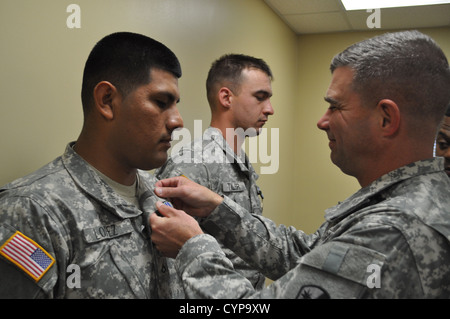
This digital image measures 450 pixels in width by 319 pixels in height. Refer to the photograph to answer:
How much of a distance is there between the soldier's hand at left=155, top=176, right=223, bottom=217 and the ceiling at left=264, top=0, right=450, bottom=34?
305cm

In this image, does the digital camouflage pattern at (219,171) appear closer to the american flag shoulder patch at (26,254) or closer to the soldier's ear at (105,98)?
the soldier's ear at (105,98)

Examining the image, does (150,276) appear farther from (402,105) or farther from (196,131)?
(196,131)

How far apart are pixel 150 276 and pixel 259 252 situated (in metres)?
0.54

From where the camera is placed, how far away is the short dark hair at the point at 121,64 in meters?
1.34

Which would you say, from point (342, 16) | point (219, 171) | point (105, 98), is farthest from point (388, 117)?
point (342, 16)

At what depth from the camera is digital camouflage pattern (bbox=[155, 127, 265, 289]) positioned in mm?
2167

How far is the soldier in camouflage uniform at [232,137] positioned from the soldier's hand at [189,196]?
0.50 meters

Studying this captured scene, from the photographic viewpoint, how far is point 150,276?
4.25 ft

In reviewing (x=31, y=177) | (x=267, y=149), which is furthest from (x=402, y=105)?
(x=267, y=149)

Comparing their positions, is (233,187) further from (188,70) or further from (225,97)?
(188,70)

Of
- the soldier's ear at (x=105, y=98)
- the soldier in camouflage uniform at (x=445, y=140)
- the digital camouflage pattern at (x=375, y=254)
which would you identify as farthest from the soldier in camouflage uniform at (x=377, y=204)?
the soldier in camouflage uniform at (x=445, y=140)

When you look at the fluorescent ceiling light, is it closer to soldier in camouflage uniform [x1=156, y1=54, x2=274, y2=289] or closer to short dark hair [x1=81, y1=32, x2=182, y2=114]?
soldier in camouflage uniform [x1=156, y1=54, x2=274, y2=289]

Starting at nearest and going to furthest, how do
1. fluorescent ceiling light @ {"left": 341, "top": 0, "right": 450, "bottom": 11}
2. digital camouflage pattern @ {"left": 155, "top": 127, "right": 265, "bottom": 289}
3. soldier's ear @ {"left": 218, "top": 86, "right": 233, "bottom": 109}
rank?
1. digital camouflage pattern @ {"left": 155, "top": 127, "right": 265, "bottom": 289}
2. soldier's ear @ {"left": 218, "top": 86, "right": 233, "bottom": 109}
3. fluorescent ceiling light @ {"left": 341, "top": 0, "right": 450, "bottom": 11}

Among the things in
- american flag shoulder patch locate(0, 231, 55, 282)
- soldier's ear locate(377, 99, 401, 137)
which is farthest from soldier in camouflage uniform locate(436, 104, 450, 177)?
american flag shoulder patch locate(0, 231, 55, 282)
